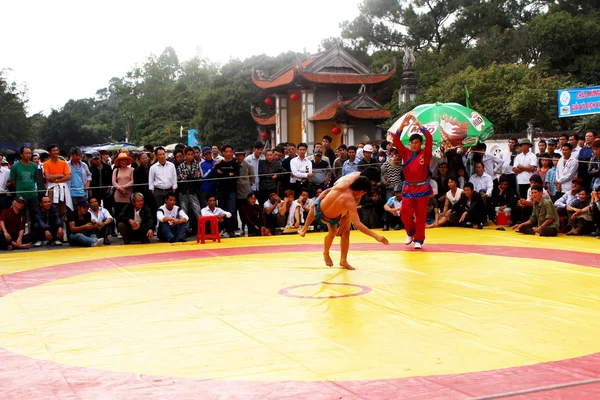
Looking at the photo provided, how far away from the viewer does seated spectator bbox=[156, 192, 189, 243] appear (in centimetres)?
1155

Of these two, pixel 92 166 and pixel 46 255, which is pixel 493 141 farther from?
pixel 46 255

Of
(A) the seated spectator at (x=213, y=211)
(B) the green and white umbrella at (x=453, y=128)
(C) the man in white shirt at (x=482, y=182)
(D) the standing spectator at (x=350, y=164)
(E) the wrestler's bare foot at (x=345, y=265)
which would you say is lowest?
(E) the wrestler's bare foot at (x=345, y=265)

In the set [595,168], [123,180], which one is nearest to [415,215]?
[595,168]

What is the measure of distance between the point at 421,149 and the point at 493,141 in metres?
9.24

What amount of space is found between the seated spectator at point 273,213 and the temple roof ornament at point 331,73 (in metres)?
20.2

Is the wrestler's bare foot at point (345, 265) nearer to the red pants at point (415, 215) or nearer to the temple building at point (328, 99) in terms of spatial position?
the red pants at point (415, 215)

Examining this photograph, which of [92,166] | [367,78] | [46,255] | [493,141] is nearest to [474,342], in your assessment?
[46,255]

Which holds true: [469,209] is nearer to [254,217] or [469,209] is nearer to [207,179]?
[254,217]

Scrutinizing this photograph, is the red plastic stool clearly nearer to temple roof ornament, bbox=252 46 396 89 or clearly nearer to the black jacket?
the black jacket

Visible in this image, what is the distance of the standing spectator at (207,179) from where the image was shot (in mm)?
12211

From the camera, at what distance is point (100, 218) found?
11586 mm

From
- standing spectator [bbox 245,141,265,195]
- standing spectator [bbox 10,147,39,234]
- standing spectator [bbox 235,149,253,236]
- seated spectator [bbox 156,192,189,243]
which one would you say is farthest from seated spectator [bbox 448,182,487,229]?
standing spectator [bbox 10,147,39,234]

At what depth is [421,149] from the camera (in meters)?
9.89

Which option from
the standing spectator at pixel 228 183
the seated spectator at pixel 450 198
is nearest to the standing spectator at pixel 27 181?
the standing spectator at pixel 228 183
